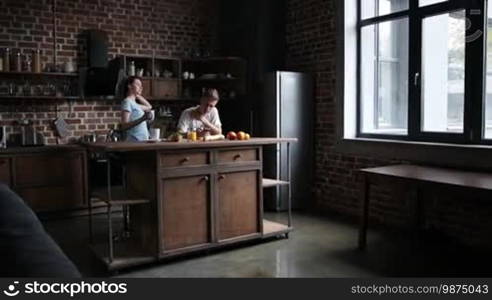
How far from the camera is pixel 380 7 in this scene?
5.30 metres

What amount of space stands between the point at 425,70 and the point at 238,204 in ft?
7.64

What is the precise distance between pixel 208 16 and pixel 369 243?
13.4ft

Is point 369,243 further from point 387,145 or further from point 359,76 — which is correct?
point 359,76

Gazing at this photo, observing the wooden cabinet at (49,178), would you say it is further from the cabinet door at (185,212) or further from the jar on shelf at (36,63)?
the cabinet door at (185,212)

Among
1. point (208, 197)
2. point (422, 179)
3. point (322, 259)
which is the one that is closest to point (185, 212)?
point (208, 197)

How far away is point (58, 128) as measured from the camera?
5629 millimetres

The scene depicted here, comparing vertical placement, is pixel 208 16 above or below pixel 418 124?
above

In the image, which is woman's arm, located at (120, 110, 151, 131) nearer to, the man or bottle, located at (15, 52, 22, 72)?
the man

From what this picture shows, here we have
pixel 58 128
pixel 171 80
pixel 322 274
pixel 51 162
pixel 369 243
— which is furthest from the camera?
pixel 171 80

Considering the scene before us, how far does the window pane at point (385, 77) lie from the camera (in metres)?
5.04

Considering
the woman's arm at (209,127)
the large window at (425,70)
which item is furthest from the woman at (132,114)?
the large window at (425,70)

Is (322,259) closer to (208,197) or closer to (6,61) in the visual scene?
(208,197)

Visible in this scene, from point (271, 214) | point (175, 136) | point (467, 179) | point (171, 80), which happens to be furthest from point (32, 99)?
point (467, 179)

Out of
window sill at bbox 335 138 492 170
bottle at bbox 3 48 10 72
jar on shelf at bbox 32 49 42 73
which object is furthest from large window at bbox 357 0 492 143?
bottle at bbox 3 48 10 72
